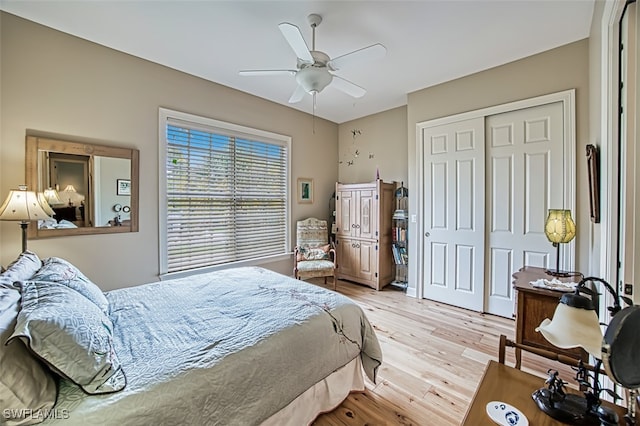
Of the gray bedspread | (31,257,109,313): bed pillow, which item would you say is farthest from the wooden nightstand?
(31,257,109,313): bed pillow

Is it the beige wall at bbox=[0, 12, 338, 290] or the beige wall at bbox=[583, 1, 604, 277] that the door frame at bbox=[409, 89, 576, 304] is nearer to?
Answer: the beige wall at bbox=[583, 1, 604, 277]

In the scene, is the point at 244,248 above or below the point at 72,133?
below

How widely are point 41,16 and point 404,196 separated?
4.42 metres

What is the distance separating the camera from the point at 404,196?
170 inches

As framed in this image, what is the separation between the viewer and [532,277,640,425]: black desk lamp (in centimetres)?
65

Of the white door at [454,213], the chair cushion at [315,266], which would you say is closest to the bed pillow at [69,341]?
the chair cushion at [315,266]

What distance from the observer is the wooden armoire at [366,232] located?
4.21 m

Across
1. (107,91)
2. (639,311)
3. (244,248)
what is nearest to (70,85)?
(107,91)

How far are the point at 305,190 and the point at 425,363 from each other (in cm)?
314

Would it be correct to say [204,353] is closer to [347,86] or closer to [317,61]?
[317,61]

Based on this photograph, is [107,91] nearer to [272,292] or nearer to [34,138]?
[34,138]

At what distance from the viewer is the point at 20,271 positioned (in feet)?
4.96

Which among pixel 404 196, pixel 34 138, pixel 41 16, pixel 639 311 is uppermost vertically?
pixel 41 16

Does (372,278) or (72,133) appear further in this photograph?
(372,278)
